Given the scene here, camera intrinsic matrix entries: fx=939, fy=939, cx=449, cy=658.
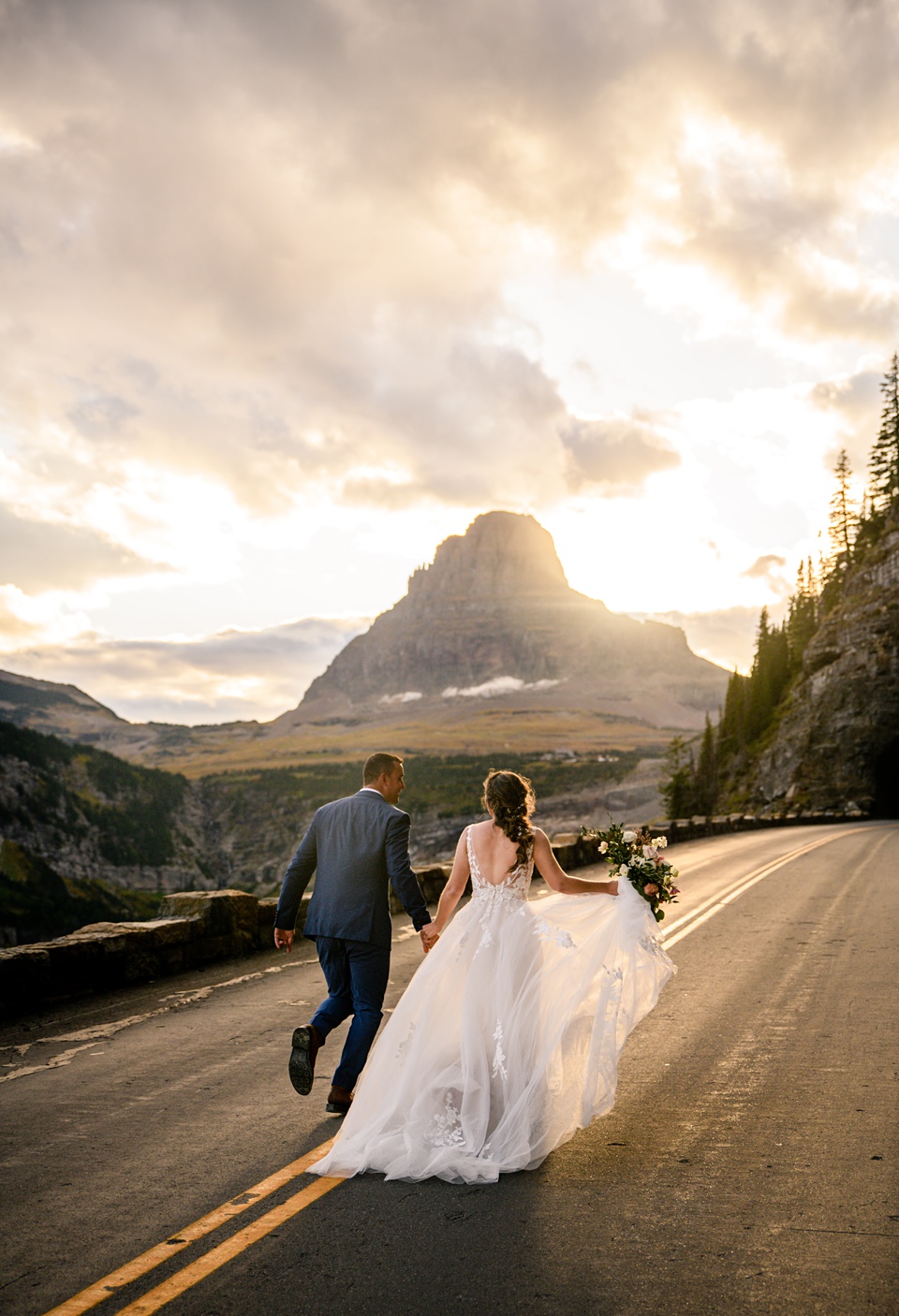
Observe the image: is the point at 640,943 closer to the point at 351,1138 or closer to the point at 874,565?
the point at 351,1138

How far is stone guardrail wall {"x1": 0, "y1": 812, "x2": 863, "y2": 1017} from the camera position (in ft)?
27.3

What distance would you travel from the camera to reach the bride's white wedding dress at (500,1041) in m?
4.43

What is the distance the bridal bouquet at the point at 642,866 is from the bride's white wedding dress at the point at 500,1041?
0.44 feet

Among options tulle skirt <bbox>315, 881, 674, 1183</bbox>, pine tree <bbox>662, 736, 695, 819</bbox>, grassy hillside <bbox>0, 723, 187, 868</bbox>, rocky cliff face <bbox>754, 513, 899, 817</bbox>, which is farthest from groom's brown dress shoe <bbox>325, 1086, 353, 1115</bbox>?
pine tree <bbox>662, 736, 695, 819</bbox>

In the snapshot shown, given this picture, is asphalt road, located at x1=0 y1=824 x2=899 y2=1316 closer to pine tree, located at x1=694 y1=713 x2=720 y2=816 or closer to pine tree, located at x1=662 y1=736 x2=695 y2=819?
pine tree, located at x1=694 y1=713 x2=720 y2=816

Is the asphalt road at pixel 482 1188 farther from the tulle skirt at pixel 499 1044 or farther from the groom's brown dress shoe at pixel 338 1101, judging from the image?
the tulle skirt at pixel 499 1044

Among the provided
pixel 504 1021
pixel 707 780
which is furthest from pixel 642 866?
pixel 707 780

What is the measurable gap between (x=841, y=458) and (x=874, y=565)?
36442mm

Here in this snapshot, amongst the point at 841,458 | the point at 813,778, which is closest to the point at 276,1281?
the point at 813,778

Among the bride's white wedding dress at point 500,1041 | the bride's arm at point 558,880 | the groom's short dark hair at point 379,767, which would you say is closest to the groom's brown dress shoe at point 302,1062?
the bride's white wedding dress at point 500,1041

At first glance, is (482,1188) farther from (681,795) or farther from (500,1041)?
(681,795)

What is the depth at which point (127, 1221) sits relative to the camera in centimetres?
391

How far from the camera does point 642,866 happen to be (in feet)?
17.7

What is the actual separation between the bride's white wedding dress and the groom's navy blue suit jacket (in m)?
0.39
